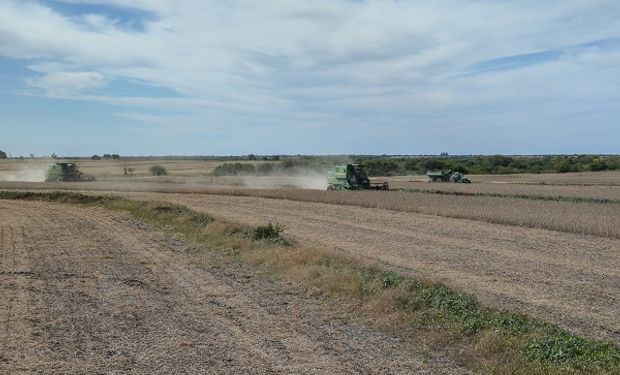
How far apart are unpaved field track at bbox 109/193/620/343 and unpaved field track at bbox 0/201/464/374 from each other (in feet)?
11.5

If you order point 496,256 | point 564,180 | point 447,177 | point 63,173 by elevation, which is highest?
point 63,173

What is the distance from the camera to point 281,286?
1241 cm

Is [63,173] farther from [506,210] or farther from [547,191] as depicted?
[506,210]

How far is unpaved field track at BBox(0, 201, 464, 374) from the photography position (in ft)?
24.9

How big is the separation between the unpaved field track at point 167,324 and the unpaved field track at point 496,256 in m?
3.51

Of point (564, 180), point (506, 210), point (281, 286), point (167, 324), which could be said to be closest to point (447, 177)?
point (564, 180)

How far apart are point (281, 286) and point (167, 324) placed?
134 inches

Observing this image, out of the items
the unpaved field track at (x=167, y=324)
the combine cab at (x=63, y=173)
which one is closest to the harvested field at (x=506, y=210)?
the unpaved field track at (x=167, y=324)

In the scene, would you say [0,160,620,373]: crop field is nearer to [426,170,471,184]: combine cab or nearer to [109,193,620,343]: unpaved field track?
[109,193,620,343]: unpaved field track

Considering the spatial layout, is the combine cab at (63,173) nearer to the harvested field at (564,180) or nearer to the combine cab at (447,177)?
the combine cab at (447,177)

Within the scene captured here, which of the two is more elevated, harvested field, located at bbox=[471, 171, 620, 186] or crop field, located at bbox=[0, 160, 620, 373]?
harvested field, located at bbox=[471, 171, 620, 186]

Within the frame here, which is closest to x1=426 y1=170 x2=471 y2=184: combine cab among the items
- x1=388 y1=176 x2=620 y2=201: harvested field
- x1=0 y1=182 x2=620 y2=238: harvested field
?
x1=388 y1=176 x2=620 y2=201: harvested field

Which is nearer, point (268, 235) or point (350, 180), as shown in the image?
point (268, 235)

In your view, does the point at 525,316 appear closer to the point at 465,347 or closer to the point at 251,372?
the point at 465,347
